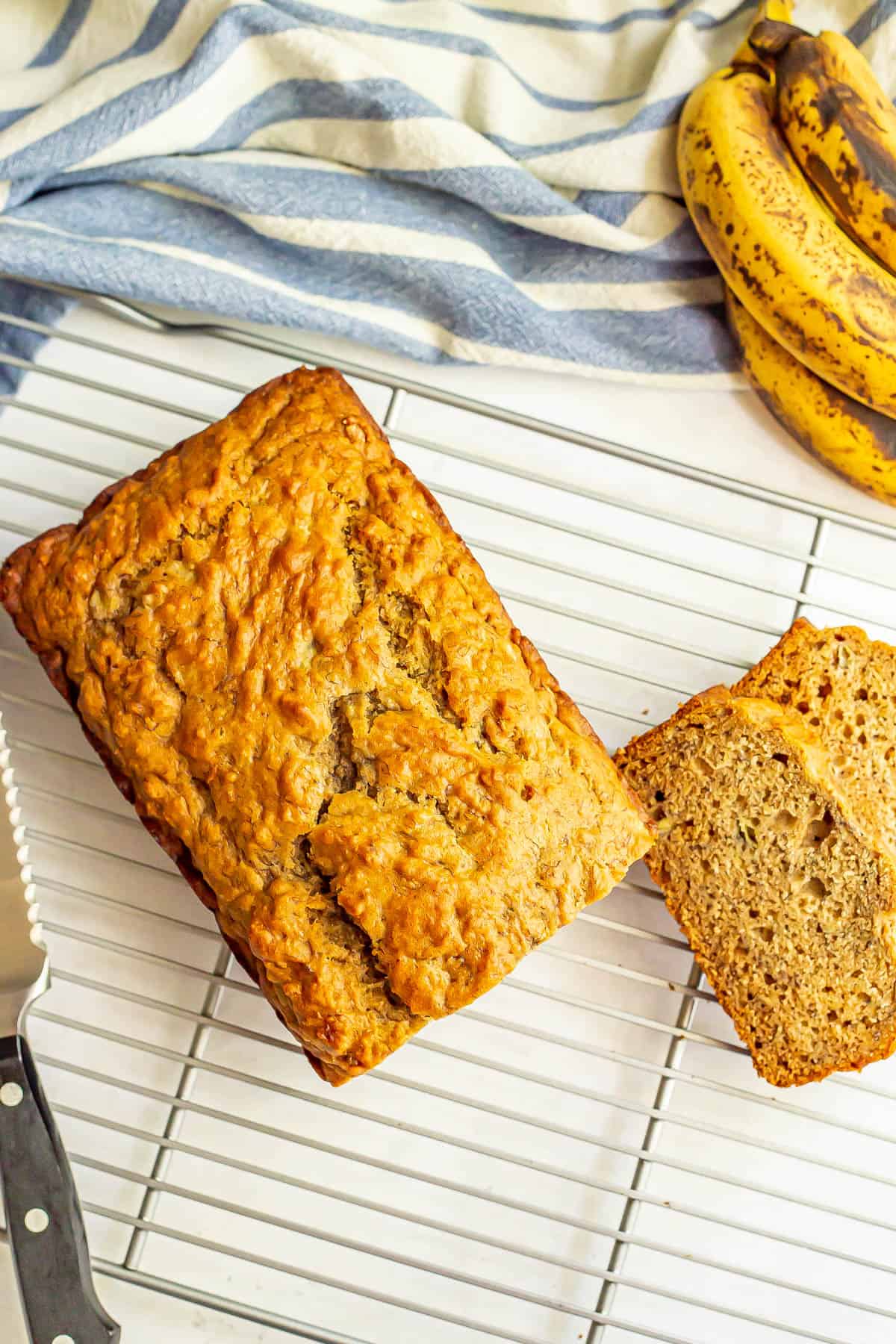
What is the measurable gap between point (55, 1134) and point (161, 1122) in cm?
36

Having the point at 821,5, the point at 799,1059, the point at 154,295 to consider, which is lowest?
the point at 799,1059

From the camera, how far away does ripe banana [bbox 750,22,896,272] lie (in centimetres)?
211

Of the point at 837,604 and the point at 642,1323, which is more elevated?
the point at 837,604

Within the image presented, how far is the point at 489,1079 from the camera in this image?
2.26 m

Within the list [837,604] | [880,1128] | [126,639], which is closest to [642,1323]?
[880,1128]

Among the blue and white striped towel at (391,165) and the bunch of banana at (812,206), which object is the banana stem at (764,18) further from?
the blue and white striped towel at (391,165)

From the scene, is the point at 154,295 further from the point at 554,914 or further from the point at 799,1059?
the point at 799,1059

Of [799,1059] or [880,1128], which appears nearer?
[799,1059]

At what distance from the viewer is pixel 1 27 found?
7.69ft

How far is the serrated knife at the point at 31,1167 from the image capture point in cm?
185

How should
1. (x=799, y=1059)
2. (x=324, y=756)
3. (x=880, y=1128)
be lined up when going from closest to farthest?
(x=324, y=756) → (x=799, y=1059) → (x=880, y=1128)

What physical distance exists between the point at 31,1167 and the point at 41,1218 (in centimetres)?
8

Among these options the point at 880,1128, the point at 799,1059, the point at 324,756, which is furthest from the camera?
the point at 880,1128

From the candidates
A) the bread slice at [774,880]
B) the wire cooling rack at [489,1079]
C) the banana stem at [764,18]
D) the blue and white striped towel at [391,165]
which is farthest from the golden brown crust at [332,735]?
the banana stem at [764,18]
